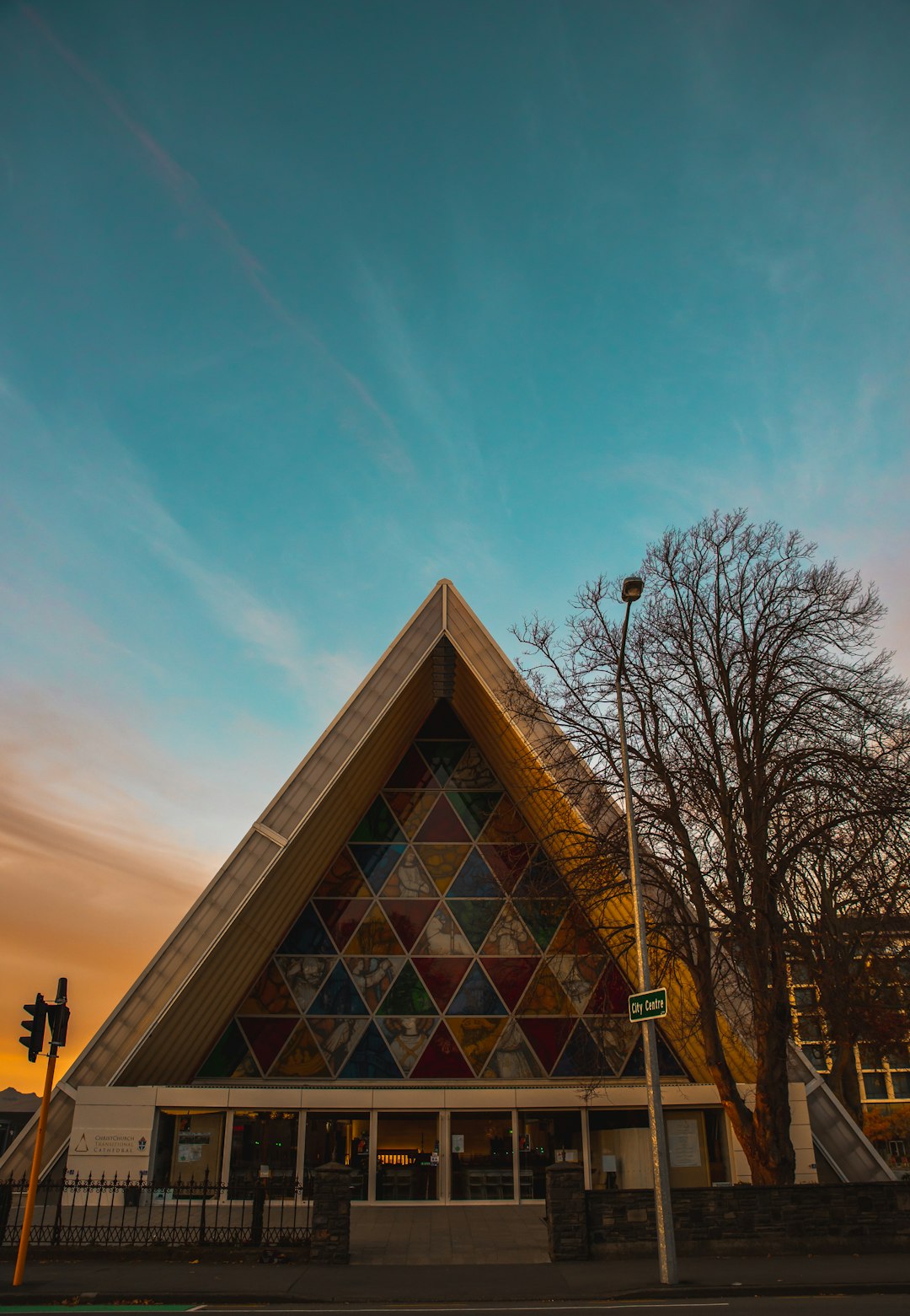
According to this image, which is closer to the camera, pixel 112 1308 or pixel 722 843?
pixel 112 1308

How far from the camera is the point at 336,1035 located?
20.0m

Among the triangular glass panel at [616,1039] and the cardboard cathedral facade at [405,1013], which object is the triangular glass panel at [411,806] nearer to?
the cardboard cathedral facade at [405,1013]

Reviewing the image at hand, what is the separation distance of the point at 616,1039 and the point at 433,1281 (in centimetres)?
1018

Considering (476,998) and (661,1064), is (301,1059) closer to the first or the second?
(476,998)

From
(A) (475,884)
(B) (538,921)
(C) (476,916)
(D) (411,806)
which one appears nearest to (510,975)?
(B) (538,921)

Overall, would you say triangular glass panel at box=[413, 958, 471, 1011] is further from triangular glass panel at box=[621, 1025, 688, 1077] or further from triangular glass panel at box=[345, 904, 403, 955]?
triangular glass panel at box=[621, 1025, 688, 1077]

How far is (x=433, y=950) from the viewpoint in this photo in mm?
20906

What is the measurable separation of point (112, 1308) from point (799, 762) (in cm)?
1017

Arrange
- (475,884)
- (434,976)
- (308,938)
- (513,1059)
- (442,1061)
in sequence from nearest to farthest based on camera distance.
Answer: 1. (442,1061)
2. (513,1059)
3. (434,976)
4. (308,938)
5. (475,884)

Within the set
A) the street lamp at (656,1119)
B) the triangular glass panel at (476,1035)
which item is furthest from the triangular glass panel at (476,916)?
the street lamp at (656,1119)

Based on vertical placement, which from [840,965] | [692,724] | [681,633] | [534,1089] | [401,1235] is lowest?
[401,1235]

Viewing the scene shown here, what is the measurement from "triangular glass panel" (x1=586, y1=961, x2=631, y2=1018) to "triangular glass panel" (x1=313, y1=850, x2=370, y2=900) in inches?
220

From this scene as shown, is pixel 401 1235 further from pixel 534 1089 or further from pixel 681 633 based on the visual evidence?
pixel 681 633

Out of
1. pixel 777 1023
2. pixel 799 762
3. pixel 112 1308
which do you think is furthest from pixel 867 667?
pixel 112 1308
